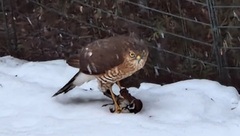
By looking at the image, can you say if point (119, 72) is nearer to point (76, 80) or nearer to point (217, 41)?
point (76, 80)

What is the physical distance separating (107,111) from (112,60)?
489 millimetres

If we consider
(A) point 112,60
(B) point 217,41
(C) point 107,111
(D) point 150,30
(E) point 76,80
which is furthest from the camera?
(D) point 150,30

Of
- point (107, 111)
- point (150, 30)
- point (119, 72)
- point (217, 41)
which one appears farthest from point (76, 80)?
point (150, 30)

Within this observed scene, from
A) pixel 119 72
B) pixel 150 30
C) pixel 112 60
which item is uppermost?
pixel 112 60

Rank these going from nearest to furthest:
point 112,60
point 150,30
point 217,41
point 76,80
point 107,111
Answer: point 112,60, point 107,111, point 76,80, point 217,41, point 150,30

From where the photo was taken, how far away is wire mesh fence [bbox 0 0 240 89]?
682 centimetres

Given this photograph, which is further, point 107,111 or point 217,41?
point 217,41

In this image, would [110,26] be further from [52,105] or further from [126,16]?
[52,105]

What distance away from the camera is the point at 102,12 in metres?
7.59

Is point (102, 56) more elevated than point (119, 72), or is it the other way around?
point (102, 56)

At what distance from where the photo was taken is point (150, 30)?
24.0 ft

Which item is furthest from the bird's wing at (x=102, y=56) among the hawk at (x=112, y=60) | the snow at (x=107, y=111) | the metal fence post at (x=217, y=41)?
the metal fence post at (x=217, y=41)

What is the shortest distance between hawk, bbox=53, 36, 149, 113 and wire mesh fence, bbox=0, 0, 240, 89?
4.03ft

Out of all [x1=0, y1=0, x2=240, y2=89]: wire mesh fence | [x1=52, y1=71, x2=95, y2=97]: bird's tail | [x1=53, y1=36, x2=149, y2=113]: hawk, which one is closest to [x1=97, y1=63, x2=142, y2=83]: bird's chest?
[x1=53, y1=36, x2=149, y2=113]: hawk
